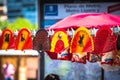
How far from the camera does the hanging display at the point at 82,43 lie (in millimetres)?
7812

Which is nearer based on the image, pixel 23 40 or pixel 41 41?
pixel 41 41

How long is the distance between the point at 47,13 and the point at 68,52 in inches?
81.0

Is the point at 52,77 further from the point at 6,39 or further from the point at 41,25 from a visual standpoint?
the point at 41,25

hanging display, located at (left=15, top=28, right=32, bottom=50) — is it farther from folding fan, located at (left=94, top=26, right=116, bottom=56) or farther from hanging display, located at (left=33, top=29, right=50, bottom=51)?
folding fan, located at (left=94, top=26, right=116, bottom=56)

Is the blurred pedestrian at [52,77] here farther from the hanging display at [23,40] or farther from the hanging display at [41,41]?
the hanging display at [41,41]

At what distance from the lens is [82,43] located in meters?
7.95

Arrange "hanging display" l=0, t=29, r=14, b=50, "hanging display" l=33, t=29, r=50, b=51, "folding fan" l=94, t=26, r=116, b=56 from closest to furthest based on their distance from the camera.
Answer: "folding fan" l=94, t=26, r=116, b=56
"hanging display" l=33, t=29, r=50, b=51
"hanging display" l=0, t=29, r=14, b=50

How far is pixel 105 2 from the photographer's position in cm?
1033

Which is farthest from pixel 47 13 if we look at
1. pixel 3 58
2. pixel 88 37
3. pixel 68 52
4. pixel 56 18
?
pixel 3 58

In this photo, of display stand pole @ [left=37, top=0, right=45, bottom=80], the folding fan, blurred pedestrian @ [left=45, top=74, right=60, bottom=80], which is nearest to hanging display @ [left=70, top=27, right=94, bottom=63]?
the folding fan

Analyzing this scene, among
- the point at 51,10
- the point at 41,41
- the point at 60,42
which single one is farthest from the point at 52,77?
the point at 51,10

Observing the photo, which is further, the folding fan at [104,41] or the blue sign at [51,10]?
the blue sign at [51,10]

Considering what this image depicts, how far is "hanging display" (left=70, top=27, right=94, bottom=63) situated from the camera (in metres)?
7.81

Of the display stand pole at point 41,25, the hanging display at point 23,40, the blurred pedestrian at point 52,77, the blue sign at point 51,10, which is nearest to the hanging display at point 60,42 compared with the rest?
the hanging display at point 23,40
